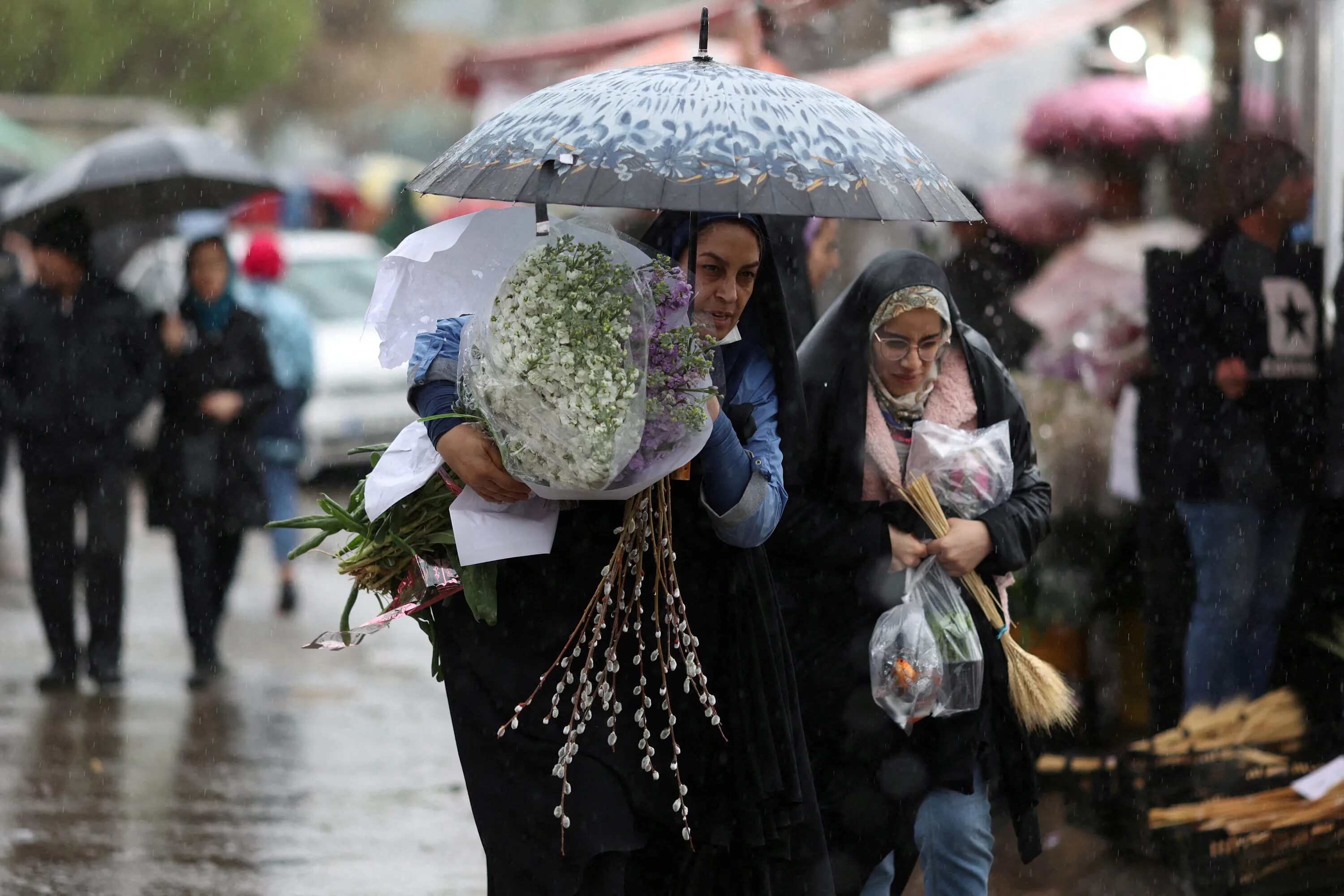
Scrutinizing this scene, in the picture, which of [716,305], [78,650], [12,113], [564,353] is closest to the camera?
[564,353]

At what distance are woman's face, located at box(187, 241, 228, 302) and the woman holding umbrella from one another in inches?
204

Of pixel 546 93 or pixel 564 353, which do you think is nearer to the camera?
pixel 564 353

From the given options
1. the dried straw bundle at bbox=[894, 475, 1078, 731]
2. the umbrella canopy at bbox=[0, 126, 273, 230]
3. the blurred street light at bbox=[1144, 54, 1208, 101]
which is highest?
the blurred street light at bbox=[1144, 54, 1208, 101]

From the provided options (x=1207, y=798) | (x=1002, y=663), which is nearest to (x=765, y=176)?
(x=1002, y=663)

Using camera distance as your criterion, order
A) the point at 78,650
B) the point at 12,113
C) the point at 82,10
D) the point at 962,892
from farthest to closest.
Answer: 1. the point at 82,10
2. the point at 12,113
3. the point at 78,650
4. the point at 962,892

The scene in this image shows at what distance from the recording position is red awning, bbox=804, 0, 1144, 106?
9.00m

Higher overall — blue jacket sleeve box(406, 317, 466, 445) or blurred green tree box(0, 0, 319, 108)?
blurred green tree box(0, 0, 319, 108)

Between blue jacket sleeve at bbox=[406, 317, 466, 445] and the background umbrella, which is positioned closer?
blue jacket sleeve at bbox=[406, 317, 466, 445]

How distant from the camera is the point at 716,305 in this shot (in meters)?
3.20

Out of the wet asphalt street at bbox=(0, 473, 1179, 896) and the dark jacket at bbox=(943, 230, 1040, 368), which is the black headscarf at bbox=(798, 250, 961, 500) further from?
the dark jacket at bbox=(943, 230, 1040, 368)

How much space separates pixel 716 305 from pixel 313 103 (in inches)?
1981

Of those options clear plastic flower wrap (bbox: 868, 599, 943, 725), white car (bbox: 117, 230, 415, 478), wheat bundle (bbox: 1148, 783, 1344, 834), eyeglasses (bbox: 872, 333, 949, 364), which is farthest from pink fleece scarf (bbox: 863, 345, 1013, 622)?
white car (bbox: 117, 230, 415, 478)

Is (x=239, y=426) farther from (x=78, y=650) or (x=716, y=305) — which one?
(x=716, y=305)

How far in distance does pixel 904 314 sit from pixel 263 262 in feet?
21.0
